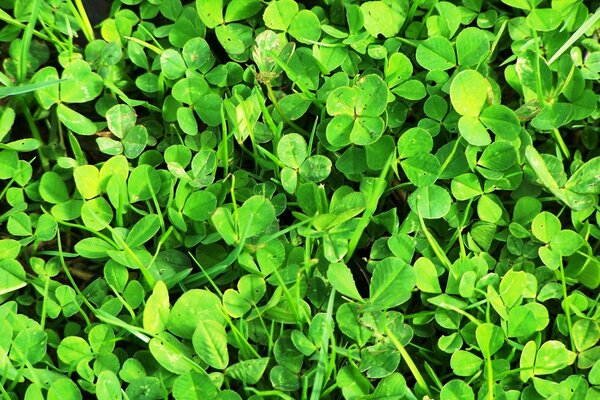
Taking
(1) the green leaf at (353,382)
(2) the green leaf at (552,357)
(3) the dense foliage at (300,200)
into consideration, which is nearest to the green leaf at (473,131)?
(3) the dense foliage at (300,200)

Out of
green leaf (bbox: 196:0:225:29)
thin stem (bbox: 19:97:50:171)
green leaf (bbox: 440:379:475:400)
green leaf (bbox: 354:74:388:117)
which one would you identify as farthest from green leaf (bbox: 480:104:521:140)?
thin stem (bbox: 19:97:50:171)

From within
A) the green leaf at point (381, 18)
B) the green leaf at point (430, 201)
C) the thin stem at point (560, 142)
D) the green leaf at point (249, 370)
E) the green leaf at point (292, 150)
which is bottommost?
the green leaf at point (249, 370)

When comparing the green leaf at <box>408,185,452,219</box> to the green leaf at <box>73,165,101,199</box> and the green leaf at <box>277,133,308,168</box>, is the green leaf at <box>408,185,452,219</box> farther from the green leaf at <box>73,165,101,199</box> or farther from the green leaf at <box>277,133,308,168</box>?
the green leaf at <box>73,165,101,199</box>

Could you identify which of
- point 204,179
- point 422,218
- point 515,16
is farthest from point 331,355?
point 515,16

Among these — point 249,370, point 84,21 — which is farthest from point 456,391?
point 84,21

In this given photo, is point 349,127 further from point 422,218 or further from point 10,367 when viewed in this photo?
point 10,367

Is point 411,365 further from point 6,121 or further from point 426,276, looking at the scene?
point 6,121

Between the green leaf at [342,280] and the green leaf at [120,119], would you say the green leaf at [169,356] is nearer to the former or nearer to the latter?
the green leaf at [342,280]
